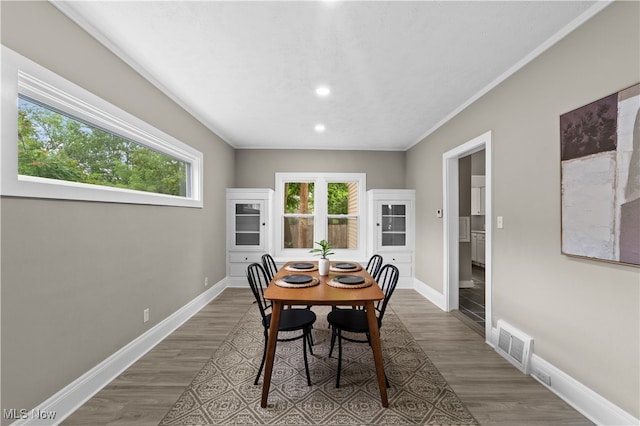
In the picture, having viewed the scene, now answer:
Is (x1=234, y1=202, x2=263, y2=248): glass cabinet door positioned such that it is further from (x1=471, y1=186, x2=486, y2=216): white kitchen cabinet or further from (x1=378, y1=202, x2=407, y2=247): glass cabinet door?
(x1=471, y1=186, x2=486, y2=216): white kitchen cabinet

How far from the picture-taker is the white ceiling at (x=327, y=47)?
5.64 ft

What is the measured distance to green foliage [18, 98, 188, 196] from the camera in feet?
5.36

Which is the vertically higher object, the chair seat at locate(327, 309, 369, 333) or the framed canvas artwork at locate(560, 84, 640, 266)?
the framed canvas artwork at locate(560, 84, 640, 266)

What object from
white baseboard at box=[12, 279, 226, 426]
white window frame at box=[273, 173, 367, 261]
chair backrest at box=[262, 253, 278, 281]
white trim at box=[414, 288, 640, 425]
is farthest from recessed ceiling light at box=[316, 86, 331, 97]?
white trim at box=[414, 288, 640, 425]

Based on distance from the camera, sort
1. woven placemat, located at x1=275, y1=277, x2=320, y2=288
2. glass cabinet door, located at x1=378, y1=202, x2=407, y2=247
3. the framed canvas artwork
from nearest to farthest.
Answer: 1. the framed canvas artwork
2. woven placemat, located at x1=275, y1=277, x2=320, y2=288
3. glass cabinet door, located at x1=378, y1=202, x2=407, y2=247

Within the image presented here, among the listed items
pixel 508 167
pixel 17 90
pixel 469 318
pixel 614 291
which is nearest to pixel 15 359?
pixel 17 90

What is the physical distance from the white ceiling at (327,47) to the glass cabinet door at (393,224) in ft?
6.32

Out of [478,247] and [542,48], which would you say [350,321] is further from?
[478,247]

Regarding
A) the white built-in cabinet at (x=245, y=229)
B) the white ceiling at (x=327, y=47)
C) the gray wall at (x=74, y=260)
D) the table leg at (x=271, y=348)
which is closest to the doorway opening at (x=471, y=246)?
the white ceiling at (x=327, y=47)

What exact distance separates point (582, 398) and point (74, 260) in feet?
11.6

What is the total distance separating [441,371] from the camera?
2301 mm

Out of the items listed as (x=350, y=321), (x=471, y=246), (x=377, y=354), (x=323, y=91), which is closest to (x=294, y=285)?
(x=350, y=321)

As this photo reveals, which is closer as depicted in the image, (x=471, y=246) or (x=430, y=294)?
(x=430, y=294)

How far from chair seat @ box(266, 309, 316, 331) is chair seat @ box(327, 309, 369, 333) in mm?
184
